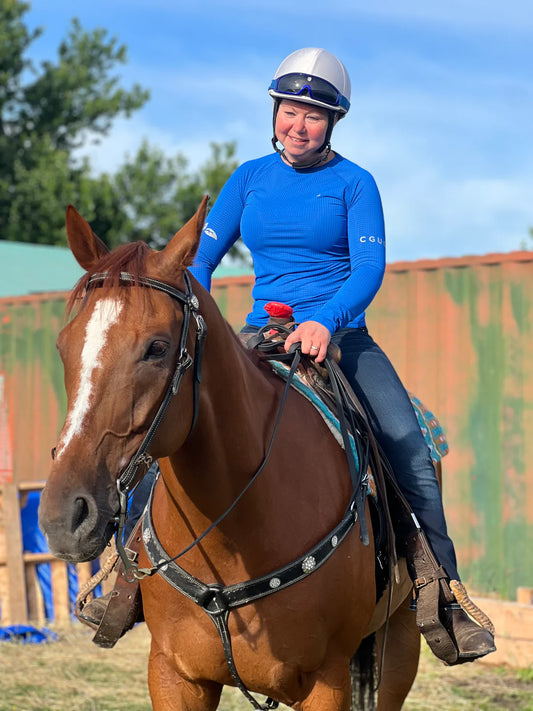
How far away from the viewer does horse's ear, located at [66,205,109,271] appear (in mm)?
2930

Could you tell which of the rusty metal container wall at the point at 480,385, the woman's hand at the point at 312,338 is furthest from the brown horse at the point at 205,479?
the rusty metal container wall at the point at 480,385

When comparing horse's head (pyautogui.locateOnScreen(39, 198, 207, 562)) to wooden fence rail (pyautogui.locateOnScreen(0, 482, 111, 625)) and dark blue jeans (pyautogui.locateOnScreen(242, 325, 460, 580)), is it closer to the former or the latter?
dark blue jeans (pyautogui.locateOnScreen(242, 325, 460, 580))

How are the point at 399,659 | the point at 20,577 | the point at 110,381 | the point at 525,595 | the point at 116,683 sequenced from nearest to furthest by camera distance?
1. the point at 110,381
2. the point at 399,659
3. the point at 116,683
4. the point at 525,595
5. the point at 20,577

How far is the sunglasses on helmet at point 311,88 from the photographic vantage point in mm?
4082

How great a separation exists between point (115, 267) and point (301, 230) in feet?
4.76

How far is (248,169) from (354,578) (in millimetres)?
1994

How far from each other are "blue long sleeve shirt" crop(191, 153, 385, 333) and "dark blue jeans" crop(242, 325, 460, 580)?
28 centimetres

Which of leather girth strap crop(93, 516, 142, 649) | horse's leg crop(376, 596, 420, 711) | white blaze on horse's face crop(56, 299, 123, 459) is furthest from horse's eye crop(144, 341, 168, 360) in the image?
horse's leg crop(376, 596, 420, 711)

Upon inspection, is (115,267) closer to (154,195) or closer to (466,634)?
(466,634)

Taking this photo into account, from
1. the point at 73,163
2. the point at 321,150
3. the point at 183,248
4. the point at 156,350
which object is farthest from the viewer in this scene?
the point at 73,163

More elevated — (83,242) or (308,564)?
(83,242)

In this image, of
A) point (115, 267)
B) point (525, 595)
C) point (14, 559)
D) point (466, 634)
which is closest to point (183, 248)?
point (115, 267)

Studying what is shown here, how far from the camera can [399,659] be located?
16.6 ft

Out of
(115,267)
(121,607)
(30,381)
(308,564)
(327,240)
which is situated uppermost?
(327,240)
